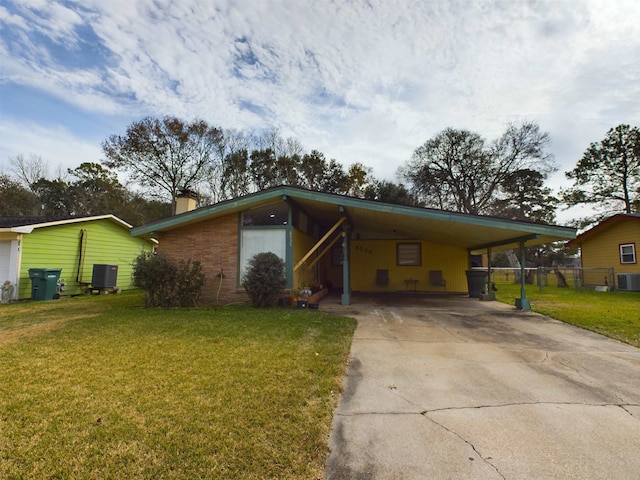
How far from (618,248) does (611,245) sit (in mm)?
582

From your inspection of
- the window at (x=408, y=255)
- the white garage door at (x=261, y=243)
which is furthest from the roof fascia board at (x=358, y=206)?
the window at (x=408, y=255)

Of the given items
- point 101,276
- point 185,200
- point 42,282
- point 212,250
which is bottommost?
point 42,282

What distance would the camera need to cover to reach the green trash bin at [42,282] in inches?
411

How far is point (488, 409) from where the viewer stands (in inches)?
115

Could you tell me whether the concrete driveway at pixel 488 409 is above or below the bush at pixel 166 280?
below

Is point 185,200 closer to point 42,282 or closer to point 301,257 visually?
point 301,257

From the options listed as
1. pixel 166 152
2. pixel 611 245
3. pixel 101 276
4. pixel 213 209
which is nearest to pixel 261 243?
pixel 213 209

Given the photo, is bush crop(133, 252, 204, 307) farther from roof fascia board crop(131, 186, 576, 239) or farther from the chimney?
the chimney

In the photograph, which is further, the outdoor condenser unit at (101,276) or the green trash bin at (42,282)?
the outdoor condenser unit at (101,276)

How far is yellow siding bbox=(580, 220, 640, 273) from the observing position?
15672mm

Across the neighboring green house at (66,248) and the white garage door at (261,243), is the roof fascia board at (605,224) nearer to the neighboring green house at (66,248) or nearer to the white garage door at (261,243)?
the white garage door at (261,243)

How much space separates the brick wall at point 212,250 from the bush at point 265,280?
0.98 metres

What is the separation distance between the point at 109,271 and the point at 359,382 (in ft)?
42.7

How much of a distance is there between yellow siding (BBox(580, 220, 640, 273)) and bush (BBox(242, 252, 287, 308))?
1755 centimetres
